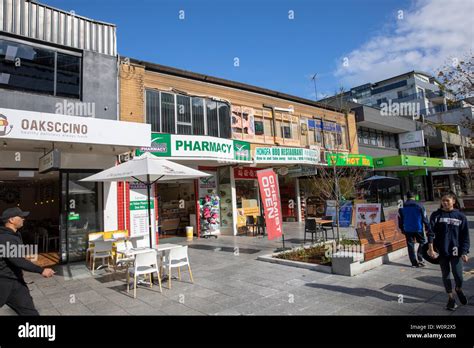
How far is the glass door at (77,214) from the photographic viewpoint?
396 inches

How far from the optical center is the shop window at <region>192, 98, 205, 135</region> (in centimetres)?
1380

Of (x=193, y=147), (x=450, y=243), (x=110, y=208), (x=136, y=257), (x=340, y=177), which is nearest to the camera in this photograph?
(x=450, y=243)

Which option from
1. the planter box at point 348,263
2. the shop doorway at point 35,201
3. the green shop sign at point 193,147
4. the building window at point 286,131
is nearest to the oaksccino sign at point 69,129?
the green shop sign at point 193,147

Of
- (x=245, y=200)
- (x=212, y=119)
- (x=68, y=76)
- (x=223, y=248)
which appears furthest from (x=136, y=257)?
(x=245, y=200)

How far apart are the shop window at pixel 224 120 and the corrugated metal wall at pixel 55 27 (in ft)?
17.3

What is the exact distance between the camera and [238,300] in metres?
5.71

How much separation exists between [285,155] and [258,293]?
427 inches

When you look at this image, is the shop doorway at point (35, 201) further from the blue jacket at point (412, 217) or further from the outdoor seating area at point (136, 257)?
the blue jacket at point (412, 217)

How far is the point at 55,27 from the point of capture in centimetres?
1033

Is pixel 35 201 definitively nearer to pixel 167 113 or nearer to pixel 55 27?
pixel 167 113

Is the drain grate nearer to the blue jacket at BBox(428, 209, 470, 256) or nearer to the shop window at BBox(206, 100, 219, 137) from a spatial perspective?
the shop window at BBox(206, 100, 219, 137)
